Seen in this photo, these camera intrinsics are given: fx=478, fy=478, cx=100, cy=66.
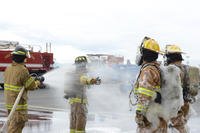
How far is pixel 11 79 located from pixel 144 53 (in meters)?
2.80

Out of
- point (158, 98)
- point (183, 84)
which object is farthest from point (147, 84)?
point (183, 84)

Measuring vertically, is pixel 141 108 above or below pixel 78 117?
above

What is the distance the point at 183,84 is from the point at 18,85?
266 centimetres

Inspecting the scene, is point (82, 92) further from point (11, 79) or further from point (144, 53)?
point (144, 53)

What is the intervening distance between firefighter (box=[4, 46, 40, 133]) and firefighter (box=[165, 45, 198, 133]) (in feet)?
7.42

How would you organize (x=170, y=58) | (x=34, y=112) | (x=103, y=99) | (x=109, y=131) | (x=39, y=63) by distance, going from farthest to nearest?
(x=39, y=63) < (x=103, y=99) < (x=34, y=112) < (x=109, y=131) < (x=170, y=58)

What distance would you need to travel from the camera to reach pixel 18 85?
306 inches

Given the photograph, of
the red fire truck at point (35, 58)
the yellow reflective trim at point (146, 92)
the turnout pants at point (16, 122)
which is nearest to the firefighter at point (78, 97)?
the turnout pants at point (16, 122)

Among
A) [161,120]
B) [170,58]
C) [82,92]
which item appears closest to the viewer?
[161,120]

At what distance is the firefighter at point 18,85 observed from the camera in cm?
775

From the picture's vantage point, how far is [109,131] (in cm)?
1080

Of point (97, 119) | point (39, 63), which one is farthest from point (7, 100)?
point (39, 63)

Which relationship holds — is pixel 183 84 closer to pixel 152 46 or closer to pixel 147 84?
pixel 152 46

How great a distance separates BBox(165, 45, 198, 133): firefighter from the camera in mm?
7492
